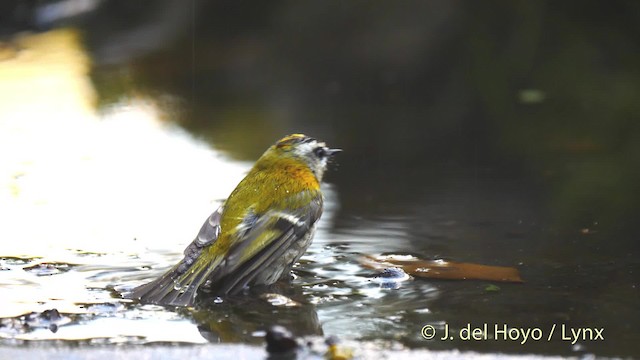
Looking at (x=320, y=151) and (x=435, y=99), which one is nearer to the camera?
(x=320, y=151)

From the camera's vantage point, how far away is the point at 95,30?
43.0 ft

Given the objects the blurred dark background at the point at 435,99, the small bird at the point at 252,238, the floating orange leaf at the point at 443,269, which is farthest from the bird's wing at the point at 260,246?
the blurred dark background at the point at 435,99

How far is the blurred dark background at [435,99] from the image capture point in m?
6.41

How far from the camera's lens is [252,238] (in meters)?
5.32

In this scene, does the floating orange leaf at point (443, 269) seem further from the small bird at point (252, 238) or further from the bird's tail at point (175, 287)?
the bird's tail at point (175, 287)

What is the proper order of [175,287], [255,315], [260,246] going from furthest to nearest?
[260,246] < [175,287] < [255,315]

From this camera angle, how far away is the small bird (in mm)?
5023

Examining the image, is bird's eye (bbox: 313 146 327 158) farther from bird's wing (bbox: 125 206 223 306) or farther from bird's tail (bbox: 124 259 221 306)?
bird's tail (bbox: 124 259 221 306)

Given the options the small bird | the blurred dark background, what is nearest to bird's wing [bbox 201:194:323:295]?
the small bird

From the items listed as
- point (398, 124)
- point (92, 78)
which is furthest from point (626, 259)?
point (92, 78)

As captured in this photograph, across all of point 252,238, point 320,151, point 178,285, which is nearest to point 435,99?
point 320,151

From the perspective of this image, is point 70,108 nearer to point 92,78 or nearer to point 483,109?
point 92,78

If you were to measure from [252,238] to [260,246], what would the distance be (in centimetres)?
5

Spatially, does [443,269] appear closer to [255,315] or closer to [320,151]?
[320,151]
